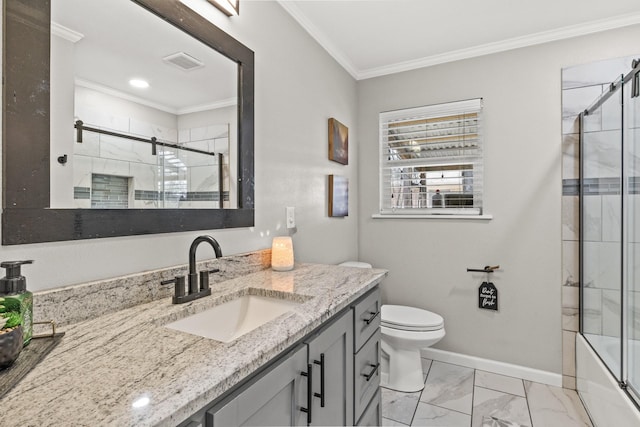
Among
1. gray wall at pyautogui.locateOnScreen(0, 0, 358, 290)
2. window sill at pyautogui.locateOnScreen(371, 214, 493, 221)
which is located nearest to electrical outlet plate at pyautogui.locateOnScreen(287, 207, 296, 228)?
gray wall at pyautogui.locateOnScreen(0, 0, 358, 290)

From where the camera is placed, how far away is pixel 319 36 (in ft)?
7.39

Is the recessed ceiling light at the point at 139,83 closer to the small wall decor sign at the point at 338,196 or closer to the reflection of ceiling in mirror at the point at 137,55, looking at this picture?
the reflection of ceiling in mirror at the point at 137,55

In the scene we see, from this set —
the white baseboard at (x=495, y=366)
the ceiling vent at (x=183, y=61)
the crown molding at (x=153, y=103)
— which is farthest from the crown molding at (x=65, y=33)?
the white baseboard at (x=495, y=366)

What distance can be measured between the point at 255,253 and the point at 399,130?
1.83 meters

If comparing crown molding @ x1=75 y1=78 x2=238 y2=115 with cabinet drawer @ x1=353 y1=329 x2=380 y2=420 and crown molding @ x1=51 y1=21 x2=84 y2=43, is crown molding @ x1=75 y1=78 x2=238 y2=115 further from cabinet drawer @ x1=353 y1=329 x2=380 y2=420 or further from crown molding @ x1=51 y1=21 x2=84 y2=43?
cabinet drawer @ x1=353 y1=329 x2=380 y2=420

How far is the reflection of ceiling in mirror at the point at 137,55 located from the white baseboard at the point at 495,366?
7.91ft

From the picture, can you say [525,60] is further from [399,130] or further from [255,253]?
[255,253]

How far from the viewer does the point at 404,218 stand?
8.97 ft

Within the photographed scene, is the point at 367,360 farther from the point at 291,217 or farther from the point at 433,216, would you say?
the point at 433,216

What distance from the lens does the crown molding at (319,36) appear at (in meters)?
1.93

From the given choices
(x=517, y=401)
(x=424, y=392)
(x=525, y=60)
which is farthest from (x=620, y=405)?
(x=525, y=60)

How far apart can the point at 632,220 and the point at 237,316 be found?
6.71ft

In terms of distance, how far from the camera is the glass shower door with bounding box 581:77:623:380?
1.81 metres

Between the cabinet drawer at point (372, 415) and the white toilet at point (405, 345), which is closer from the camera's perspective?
the cabinet drawer at point (372, 415)
